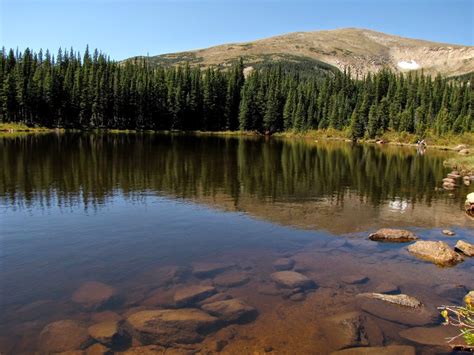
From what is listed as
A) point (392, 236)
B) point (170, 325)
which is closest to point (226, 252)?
point (170, 325)

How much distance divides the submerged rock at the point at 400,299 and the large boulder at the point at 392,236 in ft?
28.6

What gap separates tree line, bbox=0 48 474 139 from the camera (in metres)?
135

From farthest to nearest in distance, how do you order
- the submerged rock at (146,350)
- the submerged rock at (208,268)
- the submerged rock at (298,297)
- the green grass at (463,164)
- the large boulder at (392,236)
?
the green grass at (463,164)
the large boulder at (392,236)
the submerged rock at (208,268)
the submerged rock at (298,297)
the submerged rock at (146,350)

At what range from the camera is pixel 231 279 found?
1853 cm

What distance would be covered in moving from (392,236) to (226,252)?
10.5 metres

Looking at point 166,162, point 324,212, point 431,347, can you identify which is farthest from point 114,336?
point 166,162

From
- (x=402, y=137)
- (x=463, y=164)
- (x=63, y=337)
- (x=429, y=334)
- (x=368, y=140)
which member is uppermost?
(x=402, y=137)

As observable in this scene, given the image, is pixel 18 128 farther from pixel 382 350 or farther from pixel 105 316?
pixel 382 350

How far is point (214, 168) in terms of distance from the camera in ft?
176

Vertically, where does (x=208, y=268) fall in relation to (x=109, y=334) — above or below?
above

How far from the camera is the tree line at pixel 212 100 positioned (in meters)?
135

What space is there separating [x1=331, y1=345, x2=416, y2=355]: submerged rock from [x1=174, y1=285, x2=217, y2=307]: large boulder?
563cm

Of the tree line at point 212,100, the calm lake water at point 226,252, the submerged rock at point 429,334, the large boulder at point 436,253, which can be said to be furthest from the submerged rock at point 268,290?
the tree line at point 212,100

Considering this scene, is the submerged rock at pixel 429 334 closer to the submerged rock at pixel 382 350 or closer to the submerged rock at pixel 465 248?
the submerged rock at pixel 382 350
